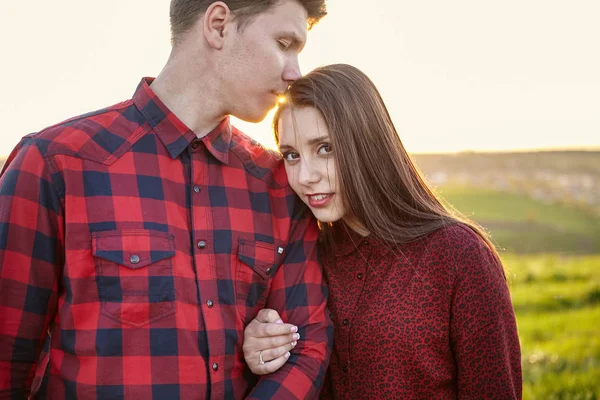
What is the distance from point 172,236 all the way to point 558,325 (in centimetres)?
465

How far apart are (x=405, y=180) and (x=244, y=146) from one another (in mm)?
684

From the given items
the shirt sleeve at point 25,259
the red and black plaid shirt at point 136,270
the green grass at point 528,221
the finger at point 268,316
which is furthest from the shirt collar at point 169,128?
the green grass at point 528,221

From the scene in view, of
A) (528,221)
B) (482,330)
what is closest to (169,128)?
(482,330)

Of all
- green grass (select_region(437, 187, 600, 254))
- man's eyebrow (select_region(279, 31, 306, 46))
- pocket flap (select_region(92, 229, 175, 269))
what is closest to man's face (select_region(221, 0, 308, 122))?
man's eyebrow (select_region(279, 31, 306, 46))

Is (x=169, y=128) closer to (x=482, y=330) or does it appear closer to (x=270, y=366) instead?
(x=270, y=366)

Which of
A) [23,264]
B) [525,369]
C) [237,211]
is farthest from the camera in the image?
[525,369]

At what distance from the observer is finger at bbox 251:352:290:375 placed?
219 cm

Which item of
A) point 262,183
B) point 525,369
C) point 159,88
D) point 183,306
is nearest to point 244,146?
point 262,183

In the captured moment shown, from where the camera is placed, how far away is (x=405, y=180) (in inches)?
94.3

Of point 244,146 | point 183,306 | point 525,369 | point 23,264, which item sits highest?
point 244,146

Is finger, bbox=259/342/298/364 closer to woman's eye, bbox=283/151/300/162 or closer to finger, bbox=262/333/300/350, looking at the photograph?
finger, bbox=262/333/300/350

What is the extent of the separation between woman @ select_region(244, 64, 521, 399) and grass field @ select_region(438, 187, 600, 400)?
0.46m

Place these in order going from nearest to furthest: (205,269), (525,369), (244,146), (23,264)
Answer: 1. (23,264)
2. (205,269)
3. (244,146)
4. (525,369)

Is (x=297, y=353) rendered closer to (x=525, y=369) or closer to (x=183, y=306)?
(x=183, y=306)
